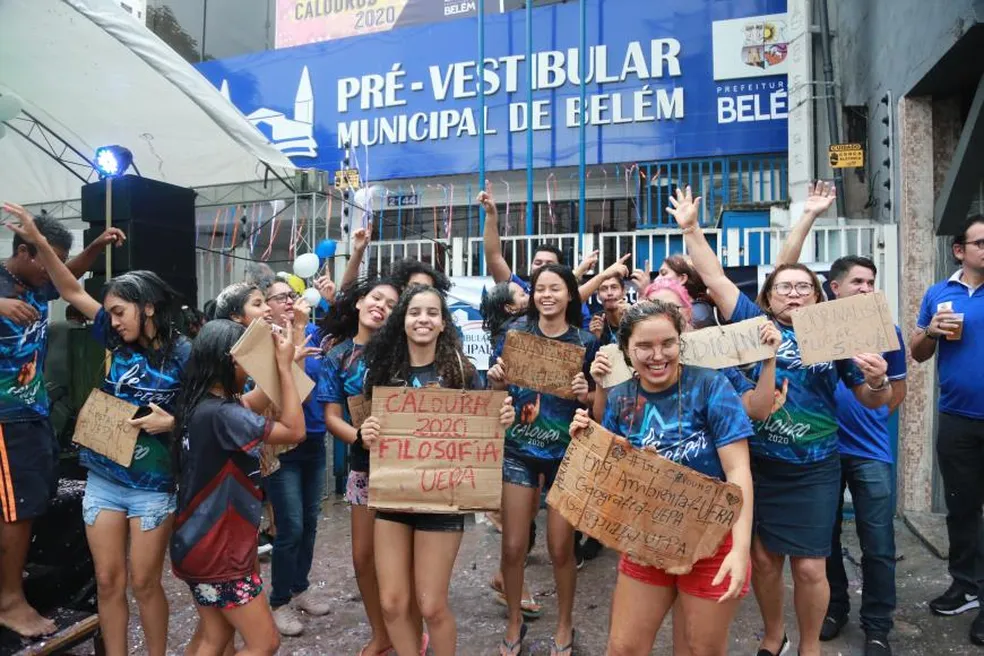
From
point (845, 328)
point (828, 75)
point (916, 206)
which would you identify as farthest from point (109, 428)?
point (828, 75)

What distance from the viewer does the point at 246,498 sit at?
95.6 inches

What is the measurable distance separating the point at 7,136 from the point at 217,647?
717cm

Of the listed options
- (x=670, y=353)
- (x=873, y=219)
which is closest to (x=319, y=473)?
(x=670, y=353)

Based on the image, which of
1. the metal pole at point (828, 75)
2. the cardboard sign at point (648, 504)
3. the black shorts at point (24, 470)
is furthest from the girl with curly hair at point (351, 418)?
the metal pole at point (828, 75)

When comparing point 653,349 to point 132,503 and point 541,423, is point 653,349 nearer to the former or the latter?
point 541,423

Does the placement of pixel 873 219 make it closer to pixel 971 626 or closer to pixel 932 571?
pixel 932 571

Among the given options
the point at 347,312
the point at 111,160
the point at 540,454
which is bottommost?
the point at 540,454

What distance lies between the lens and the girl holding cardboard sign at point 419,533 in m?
2.69

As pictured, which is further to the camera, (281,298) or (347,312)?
(281,298)

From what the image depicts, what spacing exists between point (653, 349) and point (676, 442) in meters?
0.33

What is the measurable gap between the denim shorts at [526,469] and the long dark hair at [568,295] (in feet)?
2.27

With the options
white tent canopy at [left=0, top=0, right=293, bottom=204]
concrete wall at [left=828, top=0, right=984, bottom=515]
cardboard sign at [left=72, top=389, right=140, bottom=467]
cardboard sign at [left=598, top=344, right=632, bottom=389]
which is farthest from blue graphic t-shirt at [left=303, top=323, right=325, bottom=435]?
concrete wall at [left=828, top=0, right=984, bottom=515]

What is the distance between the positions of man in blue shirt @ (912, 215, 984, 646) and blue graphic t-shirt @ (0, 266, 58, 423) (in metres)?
4.61

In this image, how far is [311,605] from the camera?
3.98 m
